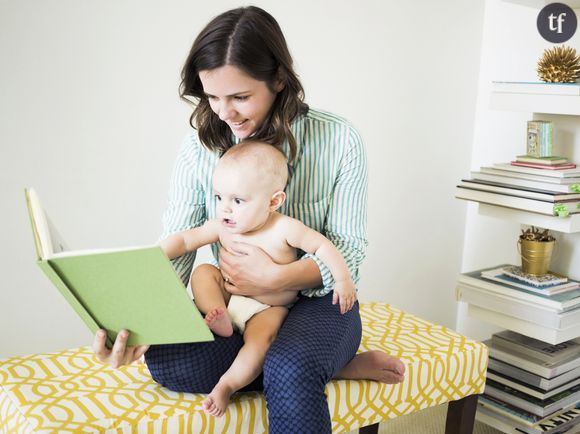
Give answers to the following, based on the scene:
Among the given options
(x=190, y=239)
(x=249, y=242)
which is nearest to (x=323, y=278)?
(x=249, y=242)

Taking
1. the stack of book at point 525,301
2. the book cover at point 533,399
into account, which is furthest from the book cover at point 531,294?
the book cover at point 533,399

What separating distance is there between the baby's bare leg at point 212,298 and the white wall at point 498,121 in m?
1.31

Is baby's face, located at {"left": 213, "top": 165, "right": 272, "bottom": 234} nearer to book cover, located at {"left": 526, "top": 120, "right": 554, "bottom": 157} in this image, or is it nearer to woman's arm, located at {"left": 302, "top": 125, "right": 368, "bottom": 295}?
woman's arm, located at {"left": 302, "top": 125, "right": 368, "bottom": 295}

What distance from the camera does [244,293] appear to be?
4.50 feet

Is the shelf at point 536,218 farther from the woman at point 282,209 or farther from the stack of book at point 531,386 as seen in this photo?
the woman at point 282,209

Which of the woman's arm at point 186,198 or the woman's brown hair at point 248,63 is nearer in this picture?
the woman's brown hair at point 248,63

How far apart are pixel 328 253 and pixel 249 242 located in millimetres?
156

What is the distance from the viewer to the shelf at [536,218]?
5.94ft

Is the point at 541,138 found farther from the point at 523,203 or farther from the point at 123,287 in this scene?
the point at 123,287

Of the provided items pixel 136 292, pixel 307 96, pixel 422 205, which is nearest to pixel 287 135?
pixel 136 292

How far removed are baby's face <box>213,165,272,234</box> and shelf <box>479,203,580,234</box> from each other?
87cm

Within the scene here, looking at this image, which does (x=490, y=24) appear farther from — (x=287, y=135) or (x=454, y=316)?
(x=287, y=135)

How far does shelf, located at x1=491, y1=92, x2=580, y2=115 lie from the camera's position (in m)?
1.76

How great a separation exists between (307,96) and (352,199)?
79cm
